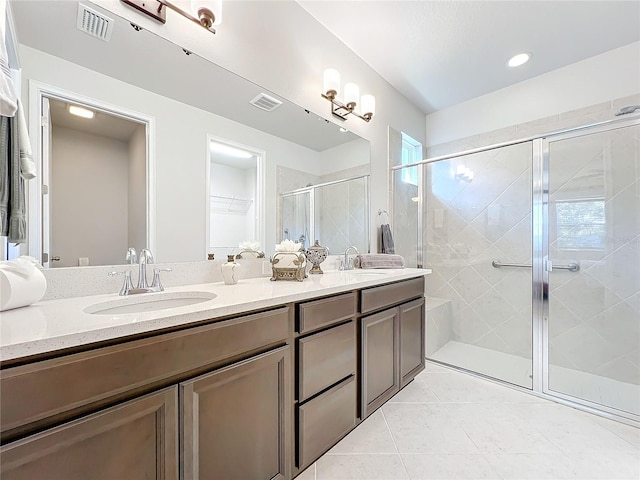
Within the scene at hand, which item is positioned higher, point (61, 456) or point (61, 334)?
point (61, 334)

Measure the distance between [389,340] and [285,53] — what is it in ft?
6.29

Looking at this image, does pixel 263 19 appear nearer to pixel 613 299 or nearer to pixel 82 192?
pixel 82 192

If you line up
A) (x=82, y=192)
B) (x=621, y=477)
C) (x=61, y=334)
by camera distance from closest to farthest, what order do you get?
(x=61, y=334) → (x=82, y=192) → (x=621, y=477)

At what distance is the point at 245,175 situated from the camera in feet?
5.52

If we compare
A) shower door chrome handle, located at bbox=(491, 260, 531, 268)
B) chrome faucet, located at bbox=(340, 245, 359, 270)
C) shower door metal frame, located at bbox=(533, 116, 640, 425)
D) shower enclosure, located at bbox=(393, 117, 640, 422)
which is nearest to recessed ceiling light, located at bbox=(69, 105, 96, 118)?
chrome faucet, located at bbox=(340, 245, 359, 270)

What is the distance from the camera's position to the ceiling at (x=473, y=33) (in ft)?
6.19

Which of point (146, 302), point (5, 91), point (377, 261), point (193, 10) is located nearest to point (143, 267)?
point (146, 302)

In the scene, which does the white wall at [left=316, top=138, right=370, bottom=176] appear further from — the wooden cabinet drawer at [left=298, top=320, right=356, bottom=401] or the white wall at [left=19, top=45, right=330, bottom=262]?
the wooden cabinet drawer at [left=298, top=320, right=356, bottom=401]

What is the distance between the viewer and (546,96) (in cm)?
257

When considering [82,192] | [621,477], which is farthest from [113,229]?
[621,477]

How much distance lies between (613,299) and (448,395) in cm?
144

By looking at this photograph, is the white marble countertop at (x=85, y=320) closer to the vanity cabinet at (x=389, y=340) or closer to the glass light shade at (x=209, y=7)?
the vanity cabinet at (x=389, y=340)

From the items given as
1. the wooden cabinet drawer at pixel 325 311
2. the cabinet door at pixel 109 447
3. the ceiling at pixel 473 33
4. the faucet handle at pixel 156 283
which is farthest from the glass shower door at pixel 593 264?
the faucet handle at pixel 156 283

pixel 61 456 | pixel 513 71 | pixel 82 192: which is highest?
pixel 513 71
